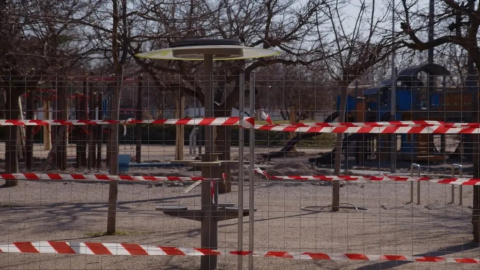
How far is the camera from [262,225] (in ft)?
35.4

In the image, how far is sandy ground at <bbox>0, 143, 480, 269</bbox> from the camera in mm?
8172

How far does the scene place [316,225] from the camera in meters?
10.8

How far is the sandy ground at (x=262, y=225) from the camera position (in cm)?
817

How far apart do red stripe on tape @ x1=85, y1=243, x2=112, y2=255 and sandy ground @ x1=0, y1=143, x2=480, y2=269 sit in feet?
2.62

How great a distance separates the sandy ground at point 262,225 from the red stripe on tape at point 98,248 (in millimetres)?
797

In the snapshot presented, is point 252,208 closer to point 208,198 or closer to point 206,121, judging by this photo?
point 208,198

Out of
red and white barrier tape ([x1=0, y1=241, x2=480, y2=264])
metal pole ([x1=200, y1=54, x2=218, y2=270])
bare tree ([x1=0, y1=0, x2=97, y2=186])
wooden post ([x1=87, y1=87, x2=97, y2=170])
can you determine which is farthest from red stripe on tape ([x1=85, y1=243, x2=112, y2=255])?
wooden post ([x1=87, y1=87, x2=97, y2=170])

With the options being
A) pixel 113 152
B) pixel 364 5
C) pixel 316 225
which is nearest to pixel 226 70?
pixel 364 5

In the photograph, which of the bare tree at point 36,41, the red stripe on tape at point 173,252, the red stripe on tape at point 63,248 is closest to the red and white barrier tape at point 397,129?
the red stripe on tape at point 173,252

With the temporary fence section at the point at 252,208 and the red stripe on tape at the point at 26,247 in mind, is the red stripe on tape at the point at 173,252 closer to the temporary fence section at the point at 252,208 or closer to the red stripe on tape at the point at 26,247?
the temporary fence section at the point at 252,208

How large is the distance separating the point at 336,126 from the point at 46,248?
3.10m

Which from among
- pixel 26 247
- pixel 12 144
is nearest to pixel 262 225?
pixel 26 247

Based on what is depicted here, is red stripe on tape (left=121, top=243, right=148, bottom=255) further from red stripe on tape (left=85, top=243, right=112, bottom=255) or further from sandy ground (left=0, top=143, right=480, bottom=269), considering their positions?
sandy ground (left=0, top=143, right=480, bottom=269)

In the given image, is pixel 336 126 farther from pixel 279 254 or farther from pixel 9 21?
pixel 9 21
